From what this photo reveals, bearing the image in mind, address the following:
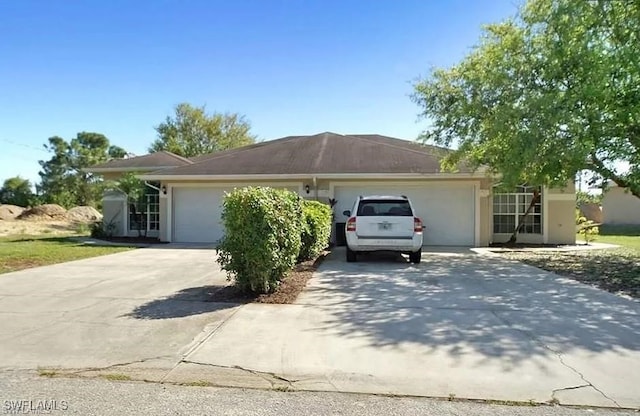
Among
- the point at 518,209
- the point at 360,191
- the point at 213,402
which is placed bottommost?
the point at 213,402

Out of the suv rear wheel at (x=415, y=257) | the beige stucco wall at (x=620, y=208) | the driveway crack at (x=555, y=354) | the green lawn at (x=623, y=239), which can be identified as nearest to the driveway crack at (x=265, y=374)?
the driveway crack at (x=555, y=354)

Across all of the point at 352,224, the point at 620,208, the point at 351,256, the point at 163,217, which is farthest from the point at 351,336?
the point at 620,208

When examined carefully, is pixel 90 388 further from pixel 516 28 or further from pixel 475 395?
pixel 516 28

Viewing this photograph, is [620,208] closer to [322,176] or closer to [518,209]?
[518,209]

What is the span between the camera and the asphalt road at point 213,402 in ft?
11.1

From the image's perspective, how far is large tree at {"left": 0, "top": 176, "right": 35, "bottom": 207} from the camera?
134 ft

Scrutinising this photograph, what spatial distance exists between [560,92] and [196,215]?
536 inches

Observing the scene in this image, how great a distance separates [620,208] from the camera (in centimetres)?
3388

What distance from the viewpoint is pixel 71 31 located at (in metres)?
13.7

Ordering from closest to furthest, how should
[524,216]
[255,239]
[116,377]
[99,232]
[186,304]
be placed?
[116,377] < [186,304] < [255,239] < [524,216] < [99,232]

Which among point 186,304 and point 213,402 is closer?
point 213,402

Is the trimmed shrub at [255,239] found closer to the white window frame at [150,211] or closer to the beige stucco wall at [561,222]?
the white window frame at [150,211]

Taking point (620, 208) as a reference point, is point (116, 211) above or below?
below

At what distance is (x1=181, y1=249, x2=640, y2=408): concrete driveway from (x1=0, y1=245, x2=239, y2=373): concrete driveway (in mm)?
583
